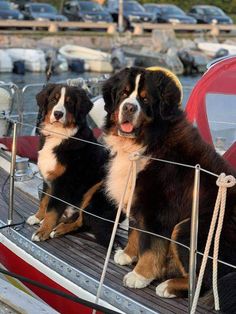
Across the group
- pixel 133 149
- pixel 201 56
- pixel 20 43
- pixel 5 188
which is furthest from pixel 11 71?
pixel 133 149

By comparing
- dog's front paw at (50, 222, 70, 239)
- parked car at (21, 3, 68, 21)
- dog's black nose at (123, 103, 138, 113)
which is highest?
dog's black nose at (123, 103, 138, 113)

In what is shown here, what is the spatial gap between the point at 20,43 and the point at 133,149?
34.2 meters

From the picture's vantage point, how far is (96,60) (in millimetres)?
35594

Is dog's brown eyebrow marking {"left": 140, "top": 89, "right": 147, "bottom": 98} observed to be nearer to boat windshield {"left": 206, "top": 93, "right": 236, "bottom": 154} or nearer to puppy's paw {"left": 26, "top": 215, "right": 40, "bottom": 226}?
puppy's paw {"left": 26, "top": 215, "right": 40, "bottom": 226}

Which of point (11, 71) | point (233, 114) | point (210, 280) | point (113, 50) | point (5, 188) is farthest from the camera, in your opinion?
point (113, 50)

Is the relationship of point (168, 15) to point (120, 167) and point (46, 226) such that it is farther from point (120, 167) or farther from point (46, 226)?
point (120, 167)

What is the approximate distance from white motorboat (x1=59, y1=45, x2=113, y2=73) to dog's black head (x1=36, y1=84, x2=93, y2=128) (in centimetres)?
2977

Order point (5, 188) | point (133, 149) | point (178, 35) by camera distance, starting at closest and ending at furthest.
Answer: point (133, 149)
point (5, 188)
point (178, 35)

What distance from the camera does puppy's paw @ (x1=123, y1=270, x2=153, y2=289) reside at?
4824 millimetres

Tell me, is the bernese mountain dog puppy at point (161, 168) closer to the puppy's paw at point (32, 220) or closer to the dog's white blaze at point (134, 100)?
the dog's white blaze at point (134, 100)

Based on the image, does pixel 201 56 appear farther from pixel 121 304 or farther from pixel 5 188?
pixel 121 304

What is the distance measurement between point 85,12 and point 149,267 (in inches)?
1535

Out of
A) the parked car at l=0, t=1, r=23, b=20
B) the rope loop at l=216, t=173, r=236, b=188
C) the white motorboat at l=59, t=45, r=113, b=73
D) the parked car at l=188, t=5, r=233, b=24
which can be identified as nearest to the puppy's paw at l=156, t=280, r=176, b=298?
the rope loop at l=216, t=173, r=236, b=188

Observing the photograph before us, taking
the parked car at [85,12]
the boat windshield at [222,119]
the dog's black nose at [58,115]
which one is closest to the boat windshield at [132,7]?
the parked car at [85,12]
